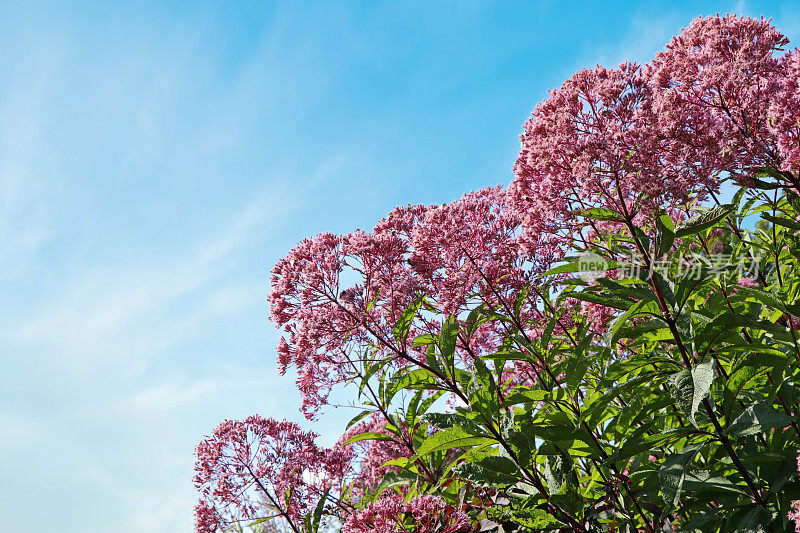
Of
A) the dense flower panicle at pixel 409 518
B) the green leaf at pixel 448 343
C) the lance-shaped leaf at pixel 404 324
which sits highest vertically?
the lance-shaped leaf at pixel 404 324

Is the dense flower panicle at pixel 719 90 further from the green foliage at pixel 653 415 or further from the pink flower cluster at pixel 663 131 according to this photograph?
the green foliage at pixel 653 415

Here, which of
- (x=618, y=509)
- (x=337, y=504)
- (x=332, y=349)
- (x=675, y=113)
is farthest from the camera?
(x=337, y=504)

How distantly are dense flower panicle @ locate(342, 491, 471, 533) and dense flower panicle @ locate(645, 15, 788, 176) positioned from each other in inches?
107

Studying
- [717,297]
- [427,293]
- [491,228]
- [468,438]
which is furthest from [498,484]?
[491,228]

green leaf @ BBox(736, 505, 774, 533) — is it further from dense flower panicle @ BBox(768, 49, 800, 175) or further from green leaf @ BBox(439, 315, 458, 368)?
dense flower panicle @ BBox(768, 49, 800, 175)

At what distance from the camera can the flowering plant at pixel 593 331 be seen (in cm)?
304

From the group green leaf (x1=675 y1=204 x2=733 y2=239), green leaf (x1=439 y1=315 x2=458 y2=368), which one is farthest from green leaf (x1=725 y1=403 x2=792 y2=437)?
green leaf (x1=439 y1=315 x2=458 y2=368)

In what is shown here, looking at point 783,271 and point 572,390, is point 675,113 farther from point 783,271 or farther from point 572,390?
point 572,390

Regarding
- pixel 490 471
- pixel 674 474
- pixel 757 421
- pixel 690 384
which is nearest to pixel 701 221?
pixel 690 384

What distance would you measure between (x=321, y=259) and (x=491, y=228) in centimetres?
145

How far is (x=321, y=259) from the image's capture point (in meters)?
4.98

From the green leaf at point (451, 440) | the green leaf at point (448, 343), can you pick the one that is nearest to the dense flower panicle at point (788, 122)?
the green leaf at point (448, 343)

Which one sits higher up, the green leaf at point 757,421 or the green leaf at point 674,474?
the green leaf at point 757,421

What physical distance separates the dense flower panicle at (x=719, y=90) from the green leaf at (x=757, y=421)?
5.91ft
